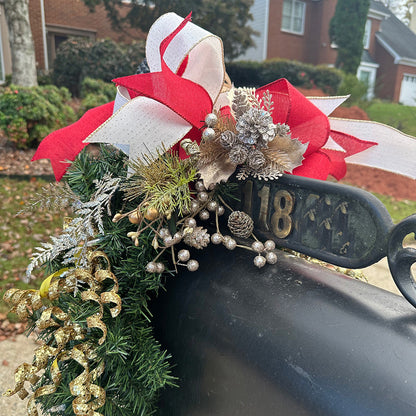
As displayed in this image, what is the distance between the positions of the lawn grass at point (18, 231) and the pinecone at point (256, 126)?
3.41 metres

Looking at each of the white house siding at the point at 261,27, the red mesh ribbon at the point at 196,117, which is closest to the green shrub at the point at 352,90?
the white house siding at the point at 261,27

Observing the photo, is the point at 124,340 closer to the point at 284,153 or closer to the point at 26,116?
the point at 284,153

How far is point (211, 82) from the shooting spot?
3.06 ft

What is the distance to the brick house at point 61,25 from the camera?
530 inches

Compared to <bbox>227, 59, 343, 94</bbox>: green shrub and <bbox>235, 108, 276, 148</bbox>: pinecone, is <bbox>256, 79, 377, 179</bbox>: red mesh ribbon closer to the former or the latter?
<bbox>235, 108, 276, 148</bbox>: pinecone

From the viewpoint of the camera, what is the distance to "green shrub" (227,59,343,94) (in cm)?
1355

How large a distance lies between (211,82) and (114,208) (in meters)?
0.39

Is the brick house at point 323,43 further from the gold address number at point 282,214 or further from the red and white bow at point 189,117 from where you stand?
the gold address number at point 282,214

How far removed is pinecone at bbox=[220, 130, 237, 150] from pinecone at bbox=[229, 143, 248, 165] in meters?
0.01

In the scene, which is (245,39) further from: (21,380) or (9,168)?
(21,380)

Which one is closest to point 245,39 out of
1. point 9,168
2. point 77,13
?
point 77,13

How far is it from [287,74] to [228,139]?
545 inches

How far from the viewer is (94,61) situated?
11.2 m

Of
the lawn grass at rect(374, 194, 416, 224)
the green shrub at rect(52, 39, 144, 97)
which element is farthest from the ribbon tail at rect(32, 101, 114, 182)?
the green shrub at rect(52, 39, 144, 97)
